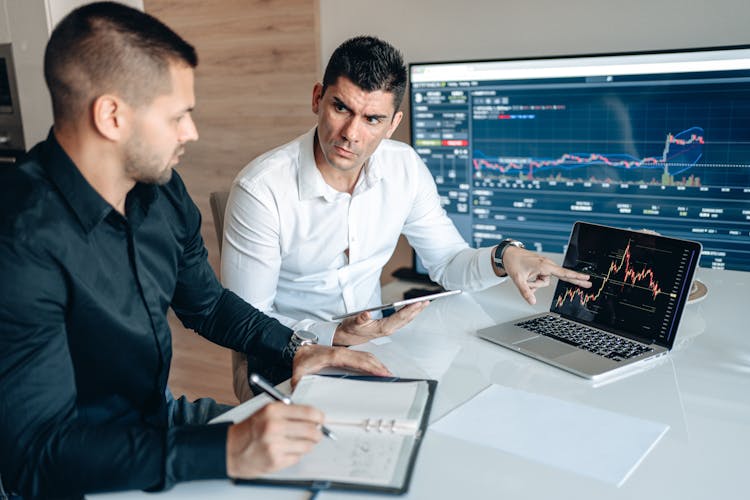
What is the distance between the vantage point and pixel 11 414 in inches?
33.1

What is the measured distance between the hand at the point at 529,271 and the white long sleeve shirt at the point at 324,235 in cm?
8

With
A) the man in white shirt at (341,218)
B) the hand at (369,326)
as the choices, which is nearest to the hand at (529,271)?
the man in white shirt at (341,218)

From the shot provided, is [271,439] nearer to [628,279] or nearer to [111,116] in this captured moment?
Result: [111,116]

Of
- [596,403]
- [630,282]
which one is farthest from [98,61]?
[630,282]

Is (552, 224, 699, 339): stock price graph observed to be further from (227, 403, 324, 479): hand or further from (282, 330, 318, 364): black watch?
(227, 403, 324, 479): hand

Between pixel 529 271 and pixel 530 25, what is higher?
pixel 530 25

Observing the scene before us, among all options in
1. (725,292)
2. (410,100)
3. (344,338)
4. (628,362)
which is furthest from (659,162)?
(344,338)

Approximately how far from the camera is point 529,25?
221cm

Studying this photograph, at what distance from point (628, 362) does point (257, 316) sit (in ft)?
2.49

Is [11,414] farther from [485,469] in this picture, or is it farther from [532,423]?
[532,423]

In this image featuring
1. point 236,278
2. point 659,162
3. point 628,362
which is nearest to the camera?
point 628,362

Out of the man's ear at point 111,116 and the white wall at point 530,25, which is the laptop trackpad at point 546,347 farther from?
the white wall at point 530,25

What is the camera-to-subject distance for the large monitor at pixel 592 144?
1.90 m

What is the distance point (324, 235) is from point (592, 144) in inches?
37.6
